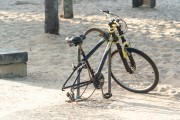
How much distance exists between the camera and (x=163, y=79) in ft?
22.8

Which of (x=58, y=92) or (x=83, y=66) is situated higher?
(x=83, y=66)

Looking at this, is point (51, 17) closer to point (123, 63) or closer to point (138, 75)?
point (138, 75)

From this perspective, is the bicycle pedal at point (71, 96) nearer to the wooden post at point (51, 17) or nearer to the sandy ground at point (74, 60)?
the sandy ground at point (74, 60)

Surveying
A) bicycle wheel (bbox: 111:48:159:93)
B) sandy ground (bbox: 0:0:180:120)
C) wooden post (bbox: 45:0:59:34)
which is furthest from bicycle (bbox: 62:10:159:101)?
wooden post (bbox: 45:0:59:34)

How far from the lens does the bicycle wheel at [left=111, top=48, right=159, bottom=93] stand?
6.09 m

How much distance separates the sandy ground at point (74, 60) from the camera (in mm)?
5270

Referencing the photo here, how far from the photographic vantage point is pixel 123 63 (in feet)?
20.2

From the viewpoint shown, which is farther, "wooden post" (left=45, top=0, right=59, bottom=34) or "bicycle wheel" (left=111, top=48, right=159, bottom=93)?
"wooden post" (left=45, top=0, right=59, bottom=34)

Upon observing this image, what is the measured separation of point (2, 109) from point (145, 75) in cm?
218

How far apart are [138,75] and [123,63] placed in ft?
1.35

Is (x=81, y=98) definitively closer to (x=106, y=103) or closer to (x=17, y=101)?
(x=106, y=103)

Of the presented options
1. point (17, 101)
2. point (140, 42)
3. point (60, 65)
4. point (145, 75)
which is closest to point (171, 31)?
point (140, 42)

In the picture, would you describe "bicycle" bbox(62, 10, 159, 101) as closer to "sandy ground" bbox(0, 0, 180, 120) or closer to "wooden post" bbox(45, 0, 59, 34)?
"sandy ground" bbox(0, 0, 180, 120)

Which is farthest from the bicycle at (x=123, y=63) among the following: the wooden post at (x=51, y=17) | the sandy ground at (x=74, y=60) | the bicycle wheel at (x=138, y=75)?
the wooden post at (x=51, y=17)
